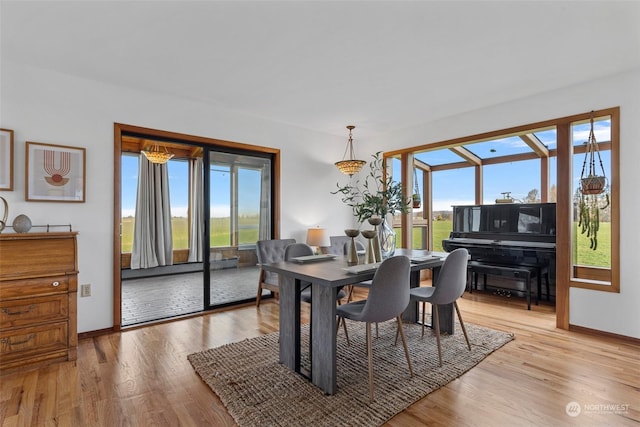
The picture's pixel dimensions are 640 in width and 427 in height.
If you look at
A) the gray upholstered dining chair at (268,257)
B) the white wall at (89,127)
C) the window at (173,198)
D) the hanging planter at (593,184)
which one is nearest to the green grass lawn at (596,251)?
the hanging planter at (593,184)

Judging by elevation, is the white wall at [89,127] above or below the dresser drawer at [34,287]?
above

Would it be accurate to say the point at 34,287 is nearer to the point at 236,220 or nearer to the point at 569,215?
the point at 236,220

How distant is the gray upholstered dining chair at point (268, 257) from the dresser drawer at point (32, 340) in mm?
2052

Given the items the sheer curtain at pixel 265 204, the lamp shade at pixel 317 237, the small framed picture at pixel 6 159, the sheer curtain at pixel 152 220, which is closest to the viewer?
the small framed picture at pixel 6 159

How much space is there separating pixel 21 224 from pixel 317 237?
10.8ft

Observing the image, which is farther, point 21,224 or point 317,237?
point 317,237

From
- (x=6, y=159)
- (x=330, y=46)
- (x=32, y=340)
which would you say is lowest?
(x=32, y=340)

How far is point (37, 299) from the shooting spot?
8.61 feet

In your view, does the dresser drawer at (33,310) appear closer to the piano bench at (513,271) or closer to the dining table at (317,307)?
the dining table at (317,307)

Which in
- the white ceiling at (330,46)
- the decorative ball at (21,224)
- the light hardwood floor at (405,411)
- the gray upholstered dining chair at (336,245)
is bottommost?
the light hardwood floor at (405,411)

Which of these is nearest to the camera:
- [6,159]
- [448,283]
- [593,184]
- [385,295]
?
[385,295]

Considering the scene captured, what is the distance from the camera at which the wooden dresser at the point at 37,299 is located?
2.52m

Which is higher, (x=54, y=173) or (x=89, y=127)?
(x=89, y=127)

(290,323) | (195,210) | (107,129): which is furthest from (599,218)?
(195,210)
